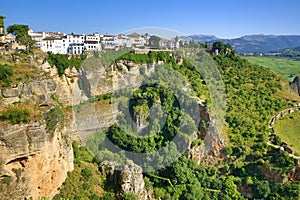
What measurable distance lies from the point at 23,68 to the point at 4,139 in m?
8.42

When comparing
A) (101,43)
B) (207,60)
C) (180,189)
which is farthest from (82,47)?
(180,189)

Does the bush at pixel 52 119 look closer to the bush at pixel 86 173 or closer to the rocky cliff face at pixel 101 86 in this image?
the bush at pixel 86 173

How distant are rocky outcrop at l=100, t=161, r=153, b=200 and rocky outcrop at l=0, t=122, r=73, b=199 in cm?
405

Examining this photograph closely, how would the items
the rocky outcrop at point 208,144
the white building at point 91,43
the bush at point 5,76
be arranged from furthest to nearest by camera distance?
the white building at point 91,43 → the rocky outcrop at point 208,144 → the bush at point 5,76

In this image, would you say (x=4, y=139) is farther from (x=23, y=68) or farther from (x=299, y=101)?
(x=299, y=101)

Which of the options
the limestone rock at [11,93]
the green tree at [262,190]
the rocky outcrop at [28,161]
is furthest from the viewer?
the green tree at [262,190]

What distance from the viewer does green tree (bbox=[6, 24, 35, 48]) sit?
83.6ft

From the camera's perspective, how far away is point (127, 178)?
16156mm

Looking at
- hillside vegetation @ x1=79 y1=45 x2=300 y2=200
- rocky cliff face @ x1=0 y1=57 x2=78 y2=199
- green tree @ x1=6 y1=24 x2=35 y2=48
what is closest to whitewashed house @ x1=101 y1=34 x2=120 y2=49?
hillside vegetation @ x1=79 y1=45 x2=300 y2=200

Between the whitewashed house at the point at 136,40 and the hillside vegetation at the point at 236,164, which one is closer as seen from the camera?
the hillside vegetation at the point at 236,164

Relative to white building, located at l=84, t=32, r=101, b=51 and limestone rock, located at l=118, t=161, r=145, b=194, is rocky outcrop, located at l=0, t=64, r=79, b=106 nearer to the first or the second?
limestone rock, located at l=118, t=161, r=145, b=194

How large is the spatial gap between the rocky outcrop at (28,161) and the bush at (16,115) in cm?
23

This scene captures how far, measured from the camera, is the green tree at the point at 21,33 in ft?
83.6

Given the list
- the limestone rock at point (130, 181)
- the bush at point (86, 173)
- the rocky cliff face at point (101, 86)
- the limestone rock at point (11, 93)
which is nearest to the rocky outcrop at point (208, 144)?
the limestone rock at point (130, 181)
